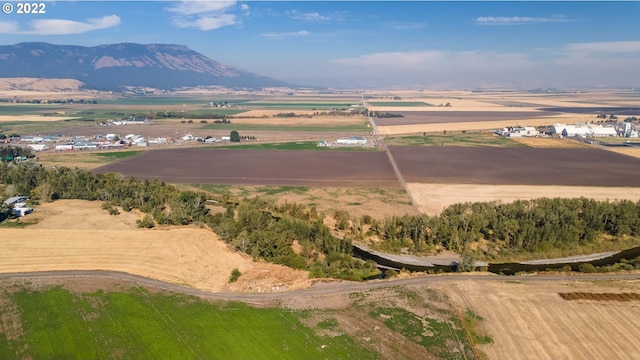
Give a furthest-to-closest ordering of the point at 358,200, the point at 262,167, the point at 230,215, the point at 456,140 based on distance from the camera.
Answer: the point at 456,140, the point at 262,167, the point at 358,200, the point at 230,215

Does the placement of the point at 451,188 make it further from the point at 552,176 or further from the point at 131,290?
the point at 131,290

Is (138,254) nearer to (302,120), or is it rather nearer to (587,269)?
(587,269)

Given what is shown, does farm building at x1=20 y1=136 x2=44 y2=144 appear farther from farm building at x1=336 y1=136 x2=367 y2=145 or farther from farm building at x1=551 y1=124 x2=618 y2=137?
farm building at x1=551 y1=124 x2=618 y2=137

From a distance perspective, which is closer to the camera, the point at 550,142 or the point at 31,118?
the point at 550,142

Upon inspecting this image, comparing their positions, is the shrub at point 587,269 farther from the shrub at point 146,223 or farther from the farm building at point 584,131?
the farm building at point 584,131

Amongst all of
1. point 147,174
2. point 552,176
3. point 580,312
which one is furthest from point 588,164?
point 147,174

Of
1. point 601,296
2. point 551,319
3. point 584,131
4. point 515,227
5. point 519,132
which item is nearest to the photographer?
point 551,319

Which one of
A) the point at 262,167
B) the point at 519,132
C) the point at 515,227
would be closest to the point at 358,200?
the point at 515,227
